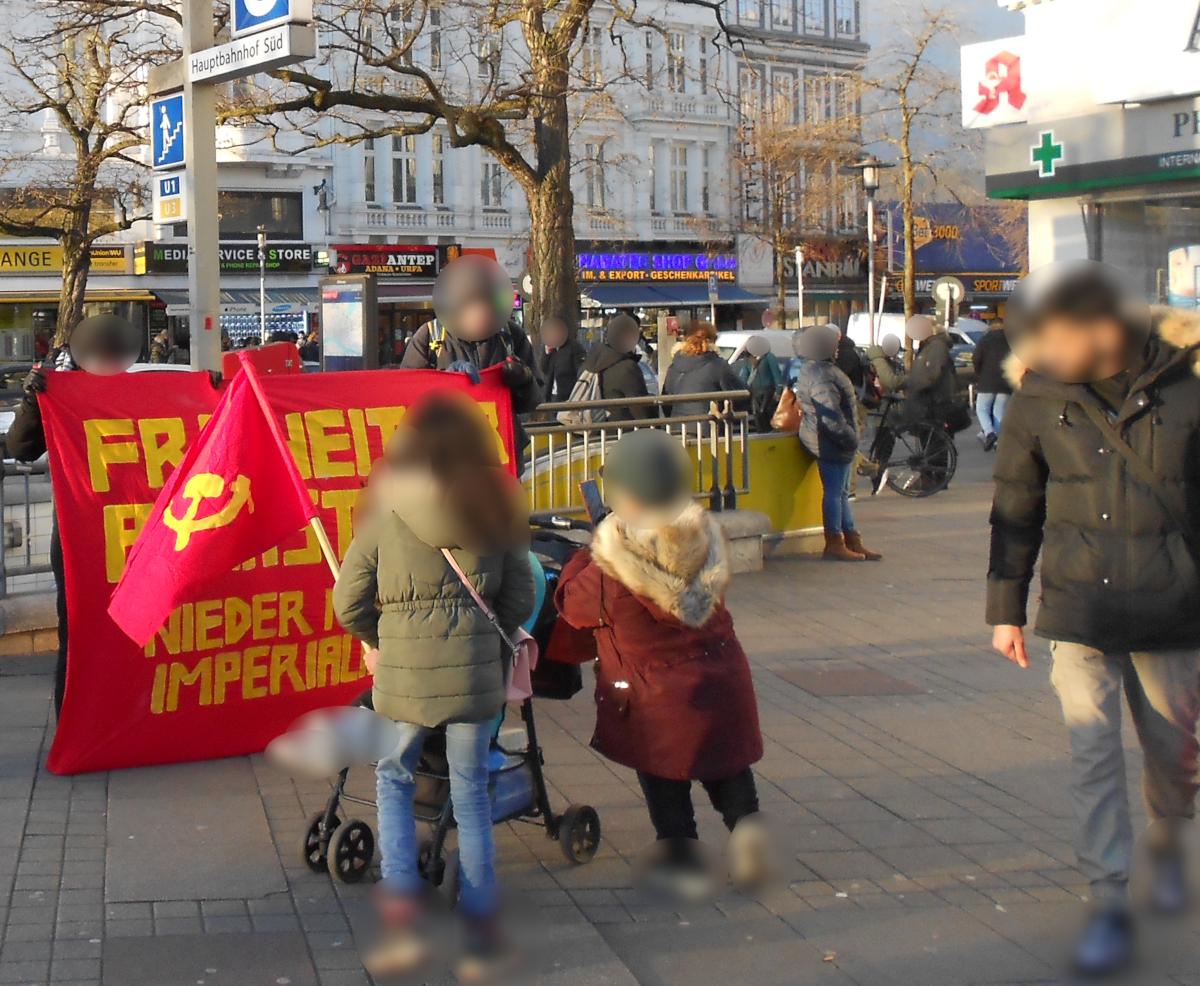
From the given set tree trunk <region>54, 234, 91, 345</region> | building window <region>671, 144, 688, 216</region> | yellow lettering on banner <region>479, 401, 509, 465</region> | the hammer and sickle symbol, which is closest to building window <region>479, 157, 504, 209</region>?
building window <region>671, 144, 688, 216</region>

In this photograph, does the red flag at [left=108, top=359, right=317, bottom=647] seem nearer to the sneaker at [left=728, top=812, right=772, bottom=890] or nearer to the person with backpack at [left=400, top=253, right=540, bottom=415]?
the person with backpack at [left=400, top=253, right=540, bottom=415]

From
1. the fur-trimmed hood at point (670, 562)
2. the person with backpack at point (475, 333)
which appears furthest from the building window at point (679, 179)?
the fur-trimmed hood at point (670, 562)

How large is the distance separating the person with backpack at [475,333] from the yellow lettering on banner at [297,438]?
27.4 inches

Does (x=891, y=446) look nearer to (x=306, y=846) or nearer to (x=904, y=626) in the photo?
(x=904, y=626)

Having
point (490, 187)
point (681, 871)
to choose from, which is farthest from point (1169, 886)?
point (490, 187)

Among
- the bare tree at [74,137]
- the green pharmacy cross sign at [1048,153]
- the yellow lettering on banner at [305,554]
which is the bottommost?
the yellow lettering on banner at [305,554]

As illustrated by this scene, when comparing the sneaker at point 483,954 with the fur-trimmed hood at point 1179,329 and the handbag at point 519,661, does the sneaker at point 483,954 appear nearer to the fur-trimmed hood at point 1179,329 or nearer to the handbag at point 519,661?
the handbag at point 519,661

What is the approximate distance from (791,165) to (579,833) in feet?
148

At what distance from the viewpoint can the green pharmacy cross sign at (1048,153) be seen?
1667cm

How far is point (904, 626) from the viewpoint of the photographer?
950cm

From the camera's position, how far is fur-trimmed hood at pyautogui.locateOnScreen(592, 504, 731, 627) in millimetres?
4695

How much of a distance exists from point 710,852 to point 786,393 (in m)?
6.91

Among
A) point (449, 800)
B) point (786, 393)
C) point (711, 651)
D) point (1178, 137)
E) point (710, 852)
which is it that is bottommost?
point (710, 852)

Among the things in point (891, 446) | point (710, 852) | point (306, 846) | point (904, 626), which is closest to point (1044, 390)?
point (710, 852)
